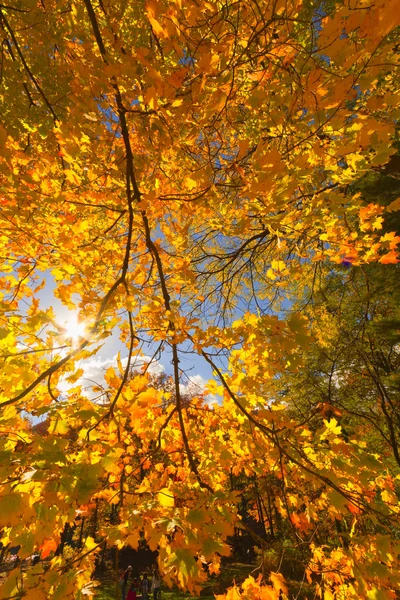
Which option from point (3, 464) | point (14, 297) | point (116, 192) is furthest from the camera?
point (116, 192)

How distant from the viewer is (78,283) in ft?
10.4

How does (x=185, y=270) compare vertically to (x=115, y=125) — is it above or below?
below

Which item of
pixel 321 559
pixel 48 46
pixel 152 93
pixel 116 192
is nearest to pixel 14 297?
pixel 116 192

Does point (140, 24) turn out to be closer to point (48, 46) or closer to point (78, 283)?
point (48, 46)

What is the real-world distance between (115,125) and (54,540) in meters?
3.99

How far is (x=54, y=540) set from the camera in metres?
2.10

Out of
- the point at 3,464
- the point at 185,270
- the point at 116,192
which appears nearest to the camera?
the point at 3,464

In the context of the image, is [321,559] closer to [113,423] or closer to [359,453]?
[359,453]

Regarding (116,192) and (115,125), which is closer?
(115,125)

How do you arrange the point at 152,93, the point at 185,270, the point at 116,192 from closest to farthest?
the point at 152,93 → the point at 185,270 → the point at 116,192

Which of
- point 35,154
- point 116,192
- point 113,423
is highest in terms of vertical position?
point 35,154

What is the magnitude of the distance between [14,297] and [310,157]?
3.42 meters

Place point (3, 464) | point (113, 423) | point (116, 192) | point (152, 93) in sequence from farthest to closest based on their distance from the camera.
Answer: point (116, 192) < point (113, 423) < point (152, 93) < point (3, 464)

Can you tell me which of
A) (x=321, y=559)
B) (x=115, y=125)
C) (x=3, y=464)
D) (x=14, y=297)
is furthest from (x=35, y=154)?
(x=321, y=559)
